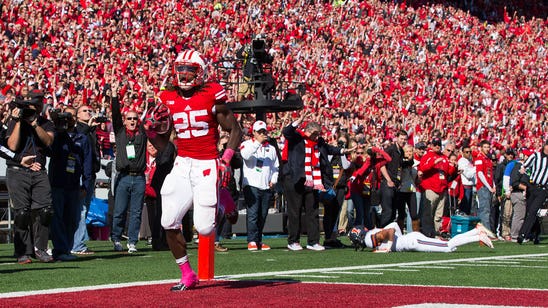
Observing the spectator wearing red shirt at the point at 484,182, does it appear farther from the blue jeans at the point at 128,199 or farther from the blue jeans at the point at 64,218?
the blue jeans at the point at 64,218

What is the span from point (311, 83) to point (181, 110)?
25.2m

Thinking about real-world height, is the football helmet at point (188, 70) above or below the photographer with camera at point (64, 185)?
above

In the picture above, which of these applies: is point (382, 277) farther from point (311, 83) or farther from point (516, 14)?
point (516, 14)

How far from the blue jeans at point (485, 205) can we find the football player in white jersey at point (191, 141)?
536 inches

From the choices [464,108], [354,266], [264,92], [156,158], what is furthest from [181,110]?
[464,108]

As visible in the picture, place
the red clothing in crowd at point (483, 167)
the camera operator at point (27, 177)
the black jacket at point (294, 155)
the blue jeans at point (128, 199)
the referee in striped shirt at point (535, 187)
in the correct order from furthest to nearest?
the red clothing in crowd at point (483, 167) < the referee in striped shirt at point (535, 187) < the black jacket at point (294, 155) < the blue jeans at point (128, 199) < the camera operator at point (27, 177)

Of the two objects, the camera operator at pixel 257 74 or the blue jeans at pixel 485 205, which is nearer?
the camera operator at pixel 257 74

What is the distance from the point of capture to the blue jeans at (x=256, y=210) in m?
15.8

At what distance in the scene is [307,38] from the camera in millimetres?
36906

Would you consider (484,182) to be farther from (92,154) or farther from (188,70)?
(188,70)

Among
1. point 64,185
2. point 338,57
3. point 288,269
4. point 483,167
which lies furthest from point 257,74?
point 338,57

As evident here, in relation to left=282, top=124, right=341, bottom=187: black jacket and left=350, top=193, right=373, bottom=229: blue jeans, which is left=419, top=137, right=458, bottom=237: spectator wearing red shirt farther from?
left=282, top=124, right=341, bottom=187: black jacket

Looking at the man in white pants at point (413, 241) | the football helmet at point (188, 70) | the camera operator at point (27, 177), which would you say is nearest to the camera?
the football helmet at point (188, 70)

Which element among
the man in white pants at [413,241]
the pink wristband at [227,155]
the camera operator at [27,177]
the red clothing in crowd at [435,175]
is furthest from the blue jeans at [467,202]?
the pink wristband at [227,155]
